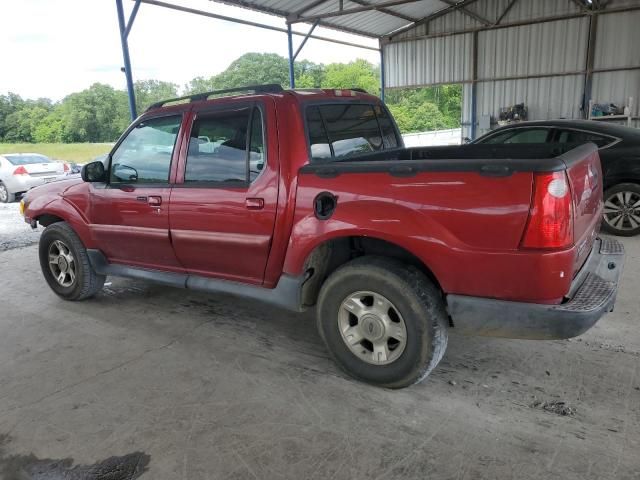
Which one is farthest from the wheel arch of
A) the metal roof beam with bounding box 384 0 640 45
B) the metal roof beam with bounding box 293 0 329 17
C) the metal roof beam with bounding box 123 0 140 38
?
the metal roof beam with bounding box 384 0 640 45

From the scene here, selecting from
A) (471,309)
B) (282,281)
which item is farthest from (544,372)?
(282,281)

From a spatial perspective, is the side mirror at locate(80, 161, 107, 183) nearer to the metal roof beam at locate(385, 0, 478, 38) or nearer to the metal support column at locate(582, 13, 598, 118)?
the metal support column at locate(582, 13, 598, 118)

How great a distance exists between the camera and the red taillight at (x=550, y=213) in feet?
7.52

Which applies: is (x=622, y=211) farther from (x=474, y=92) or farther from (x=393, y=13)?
(x=393, y=13)

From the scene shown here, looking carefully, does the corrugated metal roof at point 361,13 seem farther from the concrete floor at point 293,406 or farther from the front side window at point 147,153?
the concrete floor at point 293,406

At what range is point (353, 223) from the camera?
2.85 m

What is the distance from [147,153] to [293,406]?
2.41 meters

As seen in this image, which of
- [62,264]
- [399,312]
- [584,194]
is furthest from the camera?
[62,264]

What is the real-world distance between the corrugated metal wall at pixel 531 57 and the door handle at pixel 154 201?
15015 mm

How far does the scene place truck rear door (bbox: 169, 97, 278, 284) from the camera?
328cm

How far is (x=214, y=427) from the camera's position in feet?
8.99

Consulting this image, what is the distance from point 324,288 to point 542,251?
1.31 meters

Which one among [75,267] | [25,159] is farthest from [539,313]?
[25,159]

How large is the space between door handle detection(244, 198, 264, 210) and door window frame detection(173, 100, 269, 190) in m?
0.10
